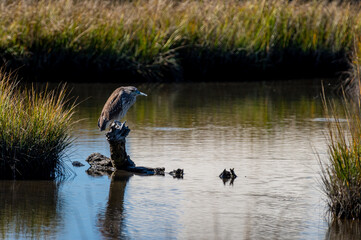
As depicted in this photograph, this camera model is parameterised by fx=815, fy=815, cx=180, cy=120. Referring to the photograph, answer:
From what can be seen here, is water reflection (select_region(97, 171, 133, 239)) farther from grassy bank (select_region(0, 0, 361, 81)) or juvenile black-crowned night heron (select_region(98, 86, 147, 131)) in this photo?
grassy bank (select_region(0, 0, 361, 81))

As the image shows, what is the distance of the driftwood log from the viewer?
878cm

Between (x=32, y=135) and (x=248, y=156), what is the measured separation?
2.83m

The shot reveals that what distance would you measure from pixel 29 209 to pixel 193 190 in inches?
67.1

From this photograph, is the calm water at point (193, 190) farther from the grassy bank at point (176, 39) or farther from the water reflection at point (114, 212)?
the grassy bank at point (176, 39)

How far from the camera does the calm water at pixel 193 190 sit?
673 cm

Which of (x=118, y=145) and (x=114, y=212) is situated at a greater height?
(x=118, y=145)

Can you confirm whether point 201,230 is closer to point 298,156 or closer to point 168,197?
point 168,197

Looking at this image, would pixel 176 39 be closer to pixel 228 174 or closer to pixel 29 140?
pixel 228 174

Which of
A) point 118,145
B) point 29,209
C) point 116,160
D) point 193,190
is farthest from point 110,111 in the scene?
point 29,209

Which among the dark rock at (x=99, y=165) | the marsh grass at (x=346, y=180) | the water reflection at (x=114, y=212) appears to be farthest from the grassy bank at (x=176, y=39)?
the marsh grass at (x=346, y=180)

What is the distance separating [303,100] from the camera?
16.1 metres

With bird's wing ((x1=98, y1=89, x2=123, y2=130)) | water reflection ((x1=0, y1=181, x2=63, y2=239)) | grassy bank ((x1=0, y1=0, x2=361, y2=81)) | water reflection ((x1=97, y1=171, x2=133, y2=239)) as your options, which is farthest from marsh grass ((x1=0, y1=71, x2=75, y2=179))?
grassy bank ((x1=0, y1=0, x2=361, y2=81))

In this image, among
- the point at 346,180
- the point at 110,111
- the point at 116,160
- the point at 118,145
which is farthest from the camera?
the point at 110,111

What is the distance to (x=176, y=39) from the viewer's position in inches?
766
